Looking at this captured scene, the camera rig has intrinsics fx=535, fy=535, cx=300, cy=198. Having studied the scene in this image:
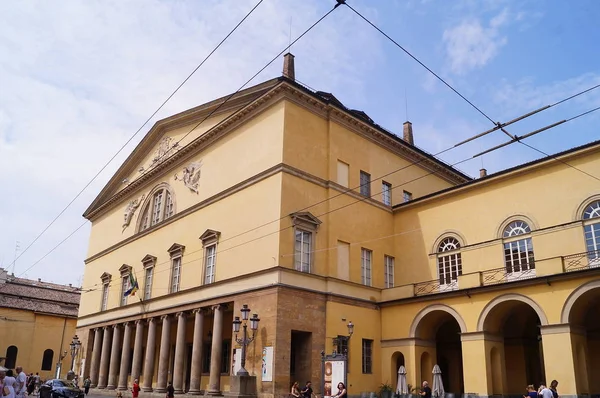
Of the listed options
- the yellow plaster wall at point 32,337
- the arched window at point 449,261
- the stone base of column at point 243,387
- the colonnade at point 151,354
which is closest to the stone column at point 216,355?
the colonnade at point 151,354

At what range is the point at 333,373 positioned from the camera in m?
20.1

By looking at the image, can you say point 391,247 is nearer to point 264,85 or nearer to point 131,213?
point 264,85

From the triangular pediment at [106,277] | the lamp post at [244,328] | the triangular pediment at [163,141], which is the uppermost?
the triangular pediment at [163,141]

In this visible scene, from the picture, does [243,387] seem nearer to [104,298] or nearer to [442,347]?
[442,347]

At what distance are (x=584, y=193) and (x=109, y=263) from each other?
34.1 meters

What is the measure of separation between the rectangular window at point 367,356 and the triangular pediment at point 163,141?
1393 centimetres

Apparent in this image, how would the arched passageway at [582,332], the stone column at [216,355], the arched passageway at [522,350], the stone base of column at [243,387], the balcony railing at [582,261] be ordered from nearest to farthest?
the arched passageway at [582,332] → the balcony railing at [582,261] → the stone base of column at [243,387] → the stone column at [216,355] → the arched passageway at [522,350]

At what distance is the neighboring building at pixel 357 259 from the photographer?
23.1 meters

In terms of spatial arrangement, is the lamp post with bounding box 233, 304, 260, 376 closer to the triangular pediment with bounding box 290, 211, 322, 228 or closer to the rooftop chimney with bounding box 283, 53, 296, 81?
the triangular pediment with bounding box 290, 211, 322, 228

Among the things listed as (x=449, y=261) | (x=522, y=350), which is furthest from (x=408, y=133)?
(x=522, y=350)

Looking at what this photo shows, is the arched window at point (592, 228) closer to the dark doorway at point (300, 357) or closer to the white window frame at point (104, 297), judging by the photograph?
the dark doorway at point (300, 357)

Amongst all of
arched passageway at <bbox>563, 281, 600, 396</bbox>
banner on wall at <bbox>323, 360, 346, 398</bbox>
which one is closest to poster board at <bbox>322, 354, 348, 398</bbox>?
banner on wall at <bbox>323, 360, 346, 398</bbox>

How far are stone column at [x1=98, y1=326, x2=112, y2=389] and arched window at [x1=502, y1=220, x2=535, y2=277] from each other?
92.8 ft

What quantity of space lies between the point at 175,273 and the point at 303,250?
10.1 m
